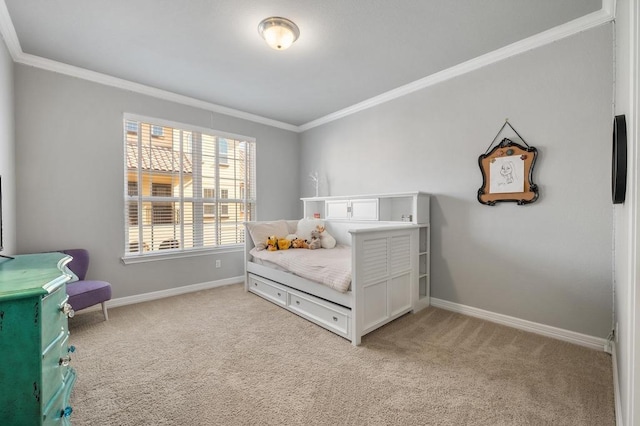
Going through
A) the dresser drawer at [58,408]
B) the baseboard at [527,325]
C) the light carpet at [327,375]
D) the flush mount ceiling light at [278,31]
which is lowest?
the light carpet at [327,375]

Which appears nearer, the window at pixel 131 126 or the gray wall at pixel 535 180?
the gray wall at pixel 535 180

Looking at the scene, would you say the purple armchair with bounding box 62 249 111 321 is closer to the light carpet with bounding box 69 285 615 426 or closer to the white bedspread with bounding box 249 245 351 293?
the light carpet with bounding box 69 285 615 426

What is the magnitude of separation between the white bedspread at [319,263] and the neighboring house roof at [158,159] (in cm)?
156

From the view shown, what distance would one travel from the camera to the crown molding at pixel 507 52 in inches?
83.7

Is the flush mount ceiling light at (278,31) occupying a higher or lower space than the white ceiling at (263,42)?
lower

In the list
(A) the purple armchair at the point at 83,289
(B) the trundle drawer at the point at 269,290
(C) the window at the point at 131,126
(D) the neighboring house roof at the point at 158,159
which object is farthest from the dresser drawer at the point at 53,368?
(C) the window at the point at 131,126

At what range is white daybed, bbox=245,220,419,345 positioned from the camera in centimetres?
231

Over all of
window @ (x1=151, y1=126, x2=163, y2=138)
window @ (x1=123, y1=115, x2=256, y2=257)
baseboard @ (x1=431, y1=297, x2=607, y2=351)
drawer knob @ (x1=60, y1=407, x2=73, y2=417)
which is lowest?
baseboard @ (x1=431, y1=297, x2=607, y2=351)

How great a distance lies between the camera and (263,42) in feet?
8.11

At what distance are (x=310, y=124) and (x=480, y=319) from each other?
3.81m

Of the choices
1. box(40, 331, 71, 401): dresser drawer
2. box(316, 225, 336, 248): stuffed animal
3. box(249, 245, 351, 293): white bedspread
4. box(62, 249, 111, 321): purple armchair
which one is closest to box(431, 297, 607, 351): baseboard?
box(249, 245, 351, 293): white bedspread

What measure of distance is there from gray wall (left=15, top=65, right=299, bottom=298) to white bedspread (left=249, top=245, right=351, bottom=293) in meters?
1.42

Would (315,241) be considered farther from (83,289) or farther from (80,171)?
(80,171)

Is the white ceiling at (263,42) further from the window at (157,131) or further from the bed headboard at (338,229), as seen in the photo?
the bed headboard at (338,229)
